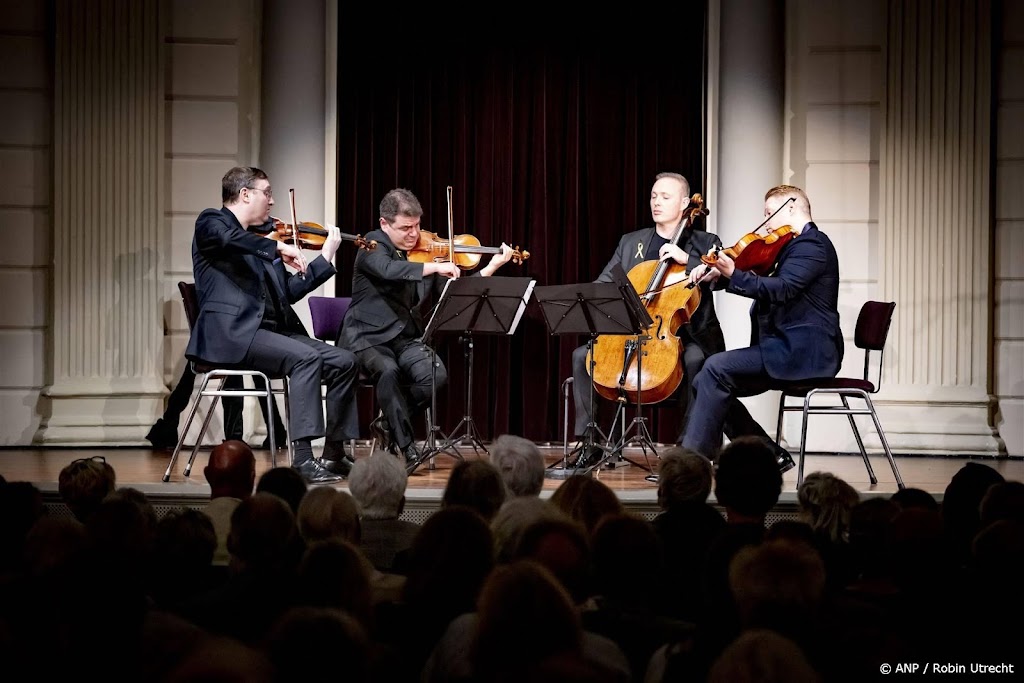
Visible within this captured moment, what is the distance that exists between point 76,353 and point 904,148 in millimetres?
5269

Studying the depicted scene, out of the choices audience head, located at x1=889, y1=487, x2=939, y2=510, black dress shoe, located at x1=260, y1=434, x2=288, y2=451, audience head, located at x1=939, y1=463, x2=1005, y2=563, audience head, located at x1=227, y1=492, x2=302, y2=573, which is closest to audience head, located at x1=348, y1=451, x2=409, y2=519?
audience head, located at x1=227, y1=492, x2=302, y2=573

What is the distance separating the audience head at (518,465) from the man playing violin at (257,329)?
5.31 feet

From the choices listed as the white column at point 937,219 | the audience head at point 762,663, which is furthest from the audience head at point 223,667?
the white column at point 937,219

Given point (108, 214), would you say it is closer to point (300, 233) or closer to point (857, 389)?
point (300, 233)

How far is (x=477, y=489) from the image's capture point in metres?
3.13

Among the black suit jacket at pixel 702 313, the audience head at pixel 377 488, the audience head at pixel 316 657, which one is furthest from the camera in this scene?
the black suit jacket at pixel 702 313

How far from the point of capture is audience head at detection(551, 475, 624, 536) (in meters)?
2.88

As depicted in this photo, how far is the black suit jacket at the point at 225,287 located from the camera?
515 centimetres

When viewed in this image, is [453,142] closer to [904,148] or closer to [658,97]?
[658,97]

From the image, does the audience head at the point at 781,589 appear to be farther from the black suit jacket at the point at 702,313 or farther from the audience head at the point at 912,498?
the black suit jacket at the point at 702,313

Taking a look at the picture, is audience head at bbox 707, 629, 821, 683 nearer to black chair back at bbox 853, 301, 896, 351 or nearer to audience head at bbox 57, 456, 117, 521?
audience head at bbox 57, 456, 117, 521

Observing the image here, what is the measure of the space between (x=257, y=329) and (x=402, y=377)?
87 centimetres

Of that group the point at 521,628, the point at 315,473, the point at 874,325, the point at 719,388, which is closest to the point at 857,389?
the point at 874,325

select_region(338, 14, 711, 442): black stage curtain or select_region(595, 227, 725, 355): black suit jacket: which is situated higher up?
select_region(338, 14, 711, 442): black stage curtain
